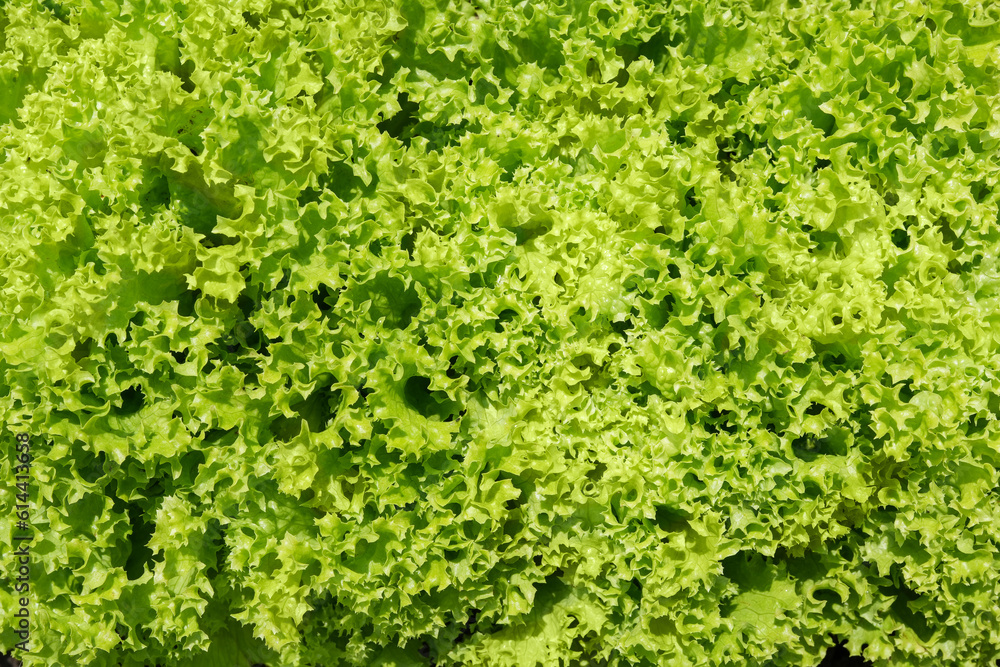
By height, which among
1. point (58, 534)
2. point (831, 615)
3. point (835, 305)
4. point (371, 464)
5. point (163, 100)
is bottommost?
point (831, 615)

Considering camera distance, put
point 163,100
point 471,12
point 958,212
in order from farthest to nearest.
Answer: point 471,12 < point 958,212 < point 163,100

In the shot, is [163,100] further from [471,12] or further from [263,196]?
[471,12]

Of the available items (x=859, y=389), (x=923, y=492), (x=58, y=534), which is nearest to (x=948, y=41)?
(x=859, y=389)

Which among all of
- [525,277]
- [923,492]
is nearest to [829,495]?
[923,492]

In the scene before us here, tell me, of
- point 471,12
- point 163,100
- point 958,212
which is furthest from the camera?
point 471,12

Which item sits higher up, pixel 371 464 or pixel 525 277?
pixel 525 277

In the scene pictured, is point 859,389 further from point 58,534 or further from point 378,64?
point 58,534

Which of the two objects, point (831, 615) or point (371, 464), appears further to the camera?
point (831, 615)
